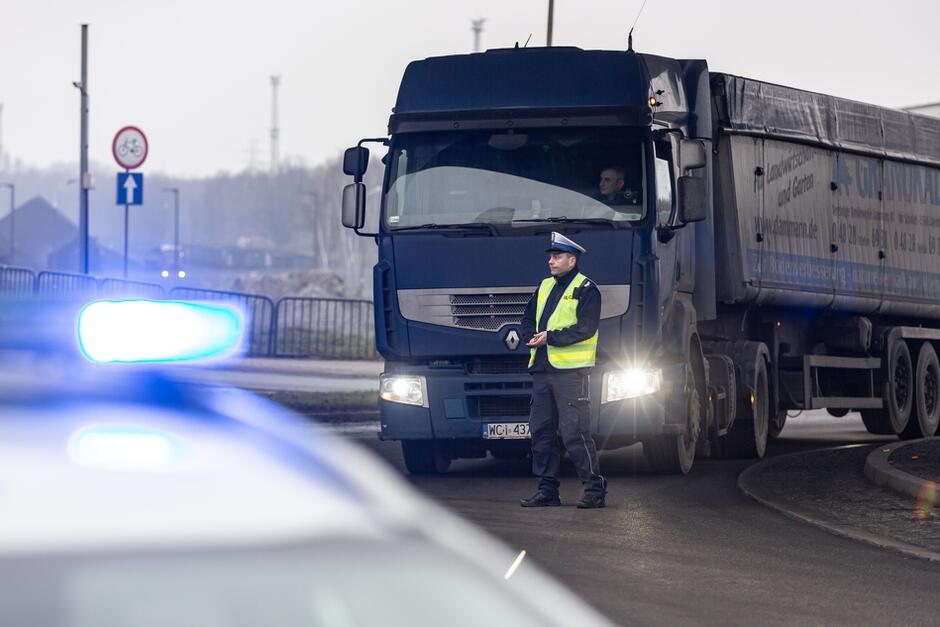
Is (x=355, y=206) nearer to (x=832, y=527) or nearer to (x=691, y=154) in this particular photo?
(x=691, y=154)

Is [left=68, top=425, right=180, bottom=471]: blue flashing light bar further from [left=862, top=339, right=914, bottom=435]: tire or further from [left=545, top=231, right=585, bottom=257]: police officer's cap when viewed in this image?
[left=862, top=339, right=914, bottom=435]: tire

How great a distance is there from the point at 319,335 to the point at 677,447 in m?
21.1

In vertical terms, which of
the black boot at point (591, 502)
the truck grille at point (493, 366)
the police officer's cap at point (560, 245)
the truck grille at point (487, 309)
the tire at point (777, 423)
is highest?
the police officer's cap at point (560, 245)

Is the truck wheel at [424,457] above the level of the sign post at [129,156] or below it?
below

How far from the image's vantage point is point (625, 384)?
1394 centimetres

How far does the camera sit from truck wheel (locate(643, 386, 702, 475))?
1487cm

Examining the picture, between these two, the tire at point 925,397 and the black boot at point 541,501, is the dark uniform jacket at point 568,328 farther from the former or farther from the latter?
the tire at point 925,397

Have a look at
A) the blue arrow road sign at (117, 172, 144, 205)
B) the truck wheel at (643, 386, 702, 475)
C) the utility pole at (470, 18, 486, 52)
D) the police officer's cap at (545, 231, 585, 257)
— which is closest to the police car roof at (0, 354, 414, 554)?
the police officer's cap at (545, 231, 585, 257)

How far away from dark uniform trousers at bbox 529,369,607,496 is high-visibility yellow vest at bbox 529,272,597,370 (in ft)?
0.28

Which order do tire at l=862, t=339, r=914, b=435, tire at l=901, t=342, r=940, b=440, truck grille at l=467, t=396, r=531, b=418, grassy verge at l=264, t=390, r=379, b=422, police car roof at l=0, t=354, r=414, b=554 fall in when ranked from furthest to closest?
1. grassy verge at l=264, t=390, r=379, b=422
2. tire at l=901, t=342, r=940, b=440
3. tire at l=862, t=339, r=914, b=435
4. truck grille at l=467, t=396, r=531, b=418
5. police car roof at l=0, t=354, r=414, b=554

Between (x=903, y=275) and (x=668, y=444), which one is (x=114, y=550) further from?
(x=903, y=275)

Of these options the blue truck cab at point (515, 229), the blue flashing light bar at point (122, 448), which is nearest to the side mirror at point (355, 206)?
the blue truck cab at point (515, 229)

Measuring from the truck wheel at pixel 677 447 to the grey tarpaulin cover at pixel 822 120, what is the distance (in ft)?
9.55

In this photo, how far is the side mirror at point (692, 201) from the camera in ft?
45.9
